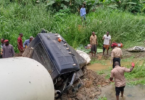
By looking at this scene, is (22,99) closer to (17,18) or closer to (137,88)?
(137,88)

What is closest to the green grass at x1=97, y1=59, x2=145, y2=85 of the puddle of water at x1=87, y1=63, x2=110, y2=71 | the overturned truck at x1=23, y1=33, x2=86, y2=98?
the puddle of water at x1=87, y1=63, x2=110, y2=71

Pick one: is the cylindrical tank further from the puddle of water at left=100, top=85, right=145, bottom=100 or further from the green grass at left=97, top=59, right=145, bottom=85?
the green grass at left=97, top=59, right=145, bottom=85

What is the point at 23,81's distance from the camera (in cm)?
328

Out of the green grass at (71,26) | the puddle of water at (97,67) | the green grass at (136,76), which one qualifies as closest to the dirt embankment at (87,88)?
the green grass at (136,76)

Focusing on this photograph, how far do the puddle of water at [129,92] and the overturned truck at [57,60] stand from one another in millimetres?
1268

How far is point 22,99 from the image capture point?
123 inches

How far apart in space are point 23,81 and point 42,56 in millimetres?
2399

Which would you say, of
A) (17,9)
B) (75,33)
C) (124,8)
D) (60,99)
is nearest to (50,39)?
(60,99)

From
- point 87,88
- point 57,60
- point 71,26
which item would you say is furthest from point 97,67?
point 71,26

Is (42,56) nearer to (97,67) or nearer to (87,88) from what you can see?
(87,88)

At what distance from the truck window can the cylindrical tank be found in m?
1.49

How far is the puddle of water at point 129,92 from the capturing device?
19.2ft

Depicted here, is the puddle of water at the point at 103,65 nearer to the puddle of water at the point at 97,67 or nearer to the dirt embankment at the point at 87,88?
the puddle of water at the point at 97,67

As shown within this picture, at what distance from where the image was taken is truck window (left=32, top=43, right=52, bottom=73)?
5379 mm
